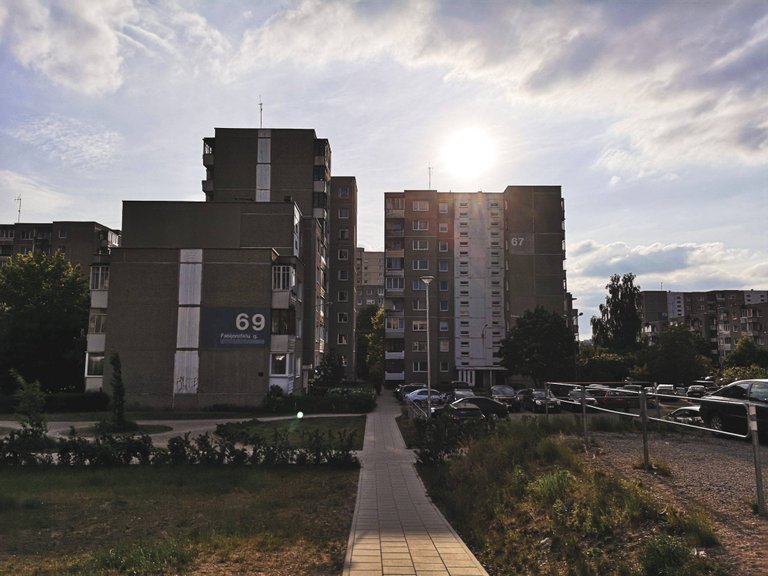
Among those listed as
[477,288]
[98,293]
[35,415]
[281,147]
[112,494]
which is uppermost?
[281,147]

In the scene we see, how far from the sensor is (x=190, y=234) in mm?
48969

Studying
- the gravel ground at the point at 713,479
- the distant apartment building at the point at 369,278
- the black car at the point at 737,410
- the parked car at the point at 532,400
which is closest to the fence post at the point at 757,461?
the gravel ground at the point at 713,479

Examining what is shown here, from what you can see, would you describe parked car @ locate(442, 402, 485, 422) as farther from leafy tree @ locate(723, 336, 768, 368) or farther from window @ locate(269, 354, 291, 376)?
leafy tree @ locate(723, 336, 768, 368)

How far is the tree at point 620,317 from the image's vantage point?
86062mm

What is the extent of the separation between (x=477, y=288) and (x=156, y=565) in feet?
235

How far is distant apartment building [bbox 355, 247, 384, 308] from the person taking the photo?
14712cm

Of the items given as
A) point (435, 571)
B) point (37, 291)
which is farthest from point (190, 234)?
point (435, 571)

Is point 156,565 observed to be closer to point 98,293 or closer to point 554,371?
point 98,293

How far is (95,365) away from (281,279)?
14.7m

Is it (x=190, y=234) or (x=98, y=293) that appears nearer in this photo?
(x=98, y=293)

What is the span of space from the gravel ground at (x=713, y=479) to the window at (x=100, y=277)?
125ft

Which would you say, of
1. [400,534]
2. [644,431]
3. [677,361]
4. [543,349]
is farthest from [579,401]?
[677,361]

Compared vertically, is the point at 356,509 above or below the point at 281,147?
below

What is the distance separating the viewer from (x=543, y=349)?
188 ft
